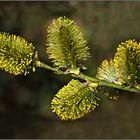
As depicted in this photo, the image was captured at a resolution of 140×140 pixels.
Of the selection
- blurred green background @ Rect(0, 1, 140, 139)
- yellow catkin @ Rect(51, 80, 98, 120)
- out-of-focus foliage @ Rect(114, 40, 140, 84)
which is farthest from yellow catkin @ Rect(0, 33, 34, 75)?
blurred green background @ Rect(0, 1, 140, 139)

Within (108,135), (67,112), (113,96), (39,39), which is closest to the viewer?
(67,112)

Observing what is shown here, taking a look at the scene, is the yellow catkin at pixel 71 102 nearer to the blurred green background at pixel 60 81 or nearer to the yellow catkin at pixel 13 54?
the yellow catkin at pixel 13 54

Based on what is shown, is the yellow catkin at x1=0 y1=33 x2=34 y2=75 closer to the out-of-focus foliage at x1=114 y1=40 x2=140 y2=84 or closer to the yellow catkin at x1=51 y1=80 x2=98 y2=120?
the yellow catkin at x1=51 y1=80 x2=98 y2=120

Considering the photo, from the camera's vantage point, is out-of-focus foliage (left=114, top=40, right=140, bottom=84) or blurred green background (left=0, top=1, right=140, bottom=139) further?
blurred green background (left=0, top=1, right=140, bottom=139)

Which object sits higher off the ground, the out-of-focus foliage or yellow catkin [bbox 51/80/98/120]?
the out-of-focus foliage

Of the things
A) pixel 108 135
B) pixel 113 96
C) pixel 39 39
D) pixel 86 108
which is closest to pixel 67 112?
pixel 86 108

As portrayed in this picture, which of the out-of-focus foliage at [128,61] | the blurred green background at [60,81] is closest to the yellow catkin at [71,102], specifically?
the out-of-focus foliage at [128,61]

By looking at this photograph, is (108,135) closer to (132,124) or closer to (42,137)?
(132,124)

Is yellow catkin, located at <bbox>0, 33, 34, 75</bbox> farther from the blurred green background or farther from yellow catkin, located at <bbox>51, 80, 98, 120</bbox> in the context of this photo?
the blurred green background

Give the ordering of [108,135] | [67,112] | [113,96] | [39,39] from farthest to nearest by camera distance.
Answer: [39,39] → [108,135] → [113,96] → [67,112]
